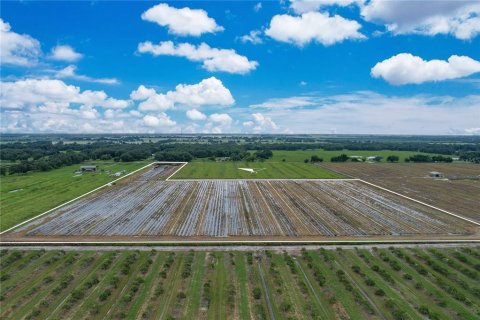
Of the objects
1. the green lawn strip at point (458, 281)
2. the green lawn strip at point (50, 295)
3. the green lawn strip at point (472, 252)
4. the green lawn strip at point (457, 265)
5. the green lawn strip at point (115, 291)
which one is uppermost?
the green lawn strip at point (472, 252)

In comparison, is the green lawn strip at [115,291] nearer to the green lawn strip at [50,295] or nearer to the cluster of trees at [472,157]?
the green lawn strip at [50,295]

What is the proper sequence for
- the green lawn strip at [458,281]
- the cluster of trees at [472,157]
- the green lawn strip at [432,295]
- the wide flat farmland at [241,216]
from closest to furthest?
the green lawn strip at [432,295] → the green lawn strip at [458,281] → the wide flat farmland at [241,216] → the cluster of trees at [472,157]

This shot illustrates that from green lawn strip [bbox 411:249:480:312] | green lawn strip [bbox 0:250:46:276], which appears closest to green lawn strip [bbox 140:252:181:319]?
green lawn strip [bbox 0:250:46:276]

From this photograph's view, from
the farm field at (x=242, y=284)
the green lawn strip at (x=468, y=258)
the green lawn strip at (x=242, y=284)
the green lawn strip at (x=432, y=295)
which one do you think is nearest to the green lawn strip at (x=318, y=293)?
the farm field at (x=242, y=284)

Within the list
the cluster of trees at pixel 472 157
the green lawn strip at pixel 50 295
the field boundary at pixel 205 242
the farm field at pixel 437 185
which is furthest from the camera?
the cluster of trees at pixel 472 157

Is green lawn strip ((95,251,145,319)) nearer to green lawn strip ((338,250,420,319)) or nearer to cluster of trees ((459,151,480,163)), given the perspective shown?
green lawn strip ((338,250,420,319))

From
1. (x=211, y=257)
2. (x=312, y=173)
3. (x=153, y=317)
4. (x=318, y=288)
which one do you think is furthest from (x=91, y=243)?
(x=312, y=173)

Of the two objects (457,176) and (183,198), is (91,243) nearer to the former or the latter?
(183,198)
